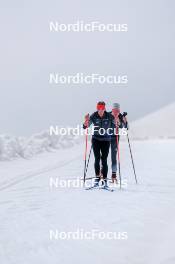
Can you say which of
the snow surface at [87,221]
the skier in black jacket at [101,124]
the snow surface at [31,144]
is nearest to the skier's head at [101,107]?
the skier in black jacket at [101,124]

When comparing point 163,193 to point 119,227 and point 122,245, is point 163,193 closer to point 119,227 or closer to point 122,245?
point 119,227

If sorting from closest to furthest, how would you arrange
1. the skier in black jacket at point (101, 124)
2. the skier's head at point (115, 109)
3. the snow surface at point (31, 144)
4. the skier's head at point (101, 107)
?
the skier's head at point (101, 107), the skier in black jacket at point (101, 124), the skier's head at point (115, 109), the snow surface at point (31, 144)

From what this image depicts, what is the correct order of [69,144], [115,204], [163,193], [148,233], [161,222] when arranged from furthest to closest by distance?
1. [69,144]
2. [163,193]
3. [115,204]
4. [161,222]
5. [148,233]

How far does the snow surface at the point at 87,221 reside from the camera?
6352 millimetres

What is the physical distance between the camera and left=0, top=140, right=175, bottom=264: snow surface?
6352 mm

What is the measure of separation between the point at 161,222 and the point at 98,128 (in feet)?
13.1

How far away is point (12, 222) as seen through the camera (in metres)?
8.27

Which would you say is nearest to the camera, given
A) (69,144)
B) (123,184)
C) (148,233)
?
(148,233)

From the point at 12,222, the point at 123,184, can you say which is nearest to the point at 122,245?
the point at 12,222

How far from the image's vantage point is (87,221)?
322 inches

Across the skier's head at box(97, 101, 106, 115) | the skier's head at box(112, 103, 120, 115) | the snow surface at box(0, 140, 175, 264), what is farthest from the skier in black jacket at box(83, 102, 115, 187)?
the snow surface at box(0, 140, 175, 264)

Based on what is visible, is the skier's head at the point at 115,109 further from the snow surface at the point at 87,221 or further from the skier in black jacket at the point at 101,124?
the snow surface at the point at 87,221

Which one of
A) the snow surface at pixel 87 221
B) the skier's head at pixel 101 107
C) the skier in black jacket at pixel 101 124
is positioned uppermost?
the skier's head at pixel 101 107

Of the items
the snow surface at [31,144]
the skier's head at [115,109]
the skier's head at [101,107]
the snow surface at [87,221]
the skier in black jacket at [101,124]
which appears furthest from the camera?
the snow surface at [31,144]
